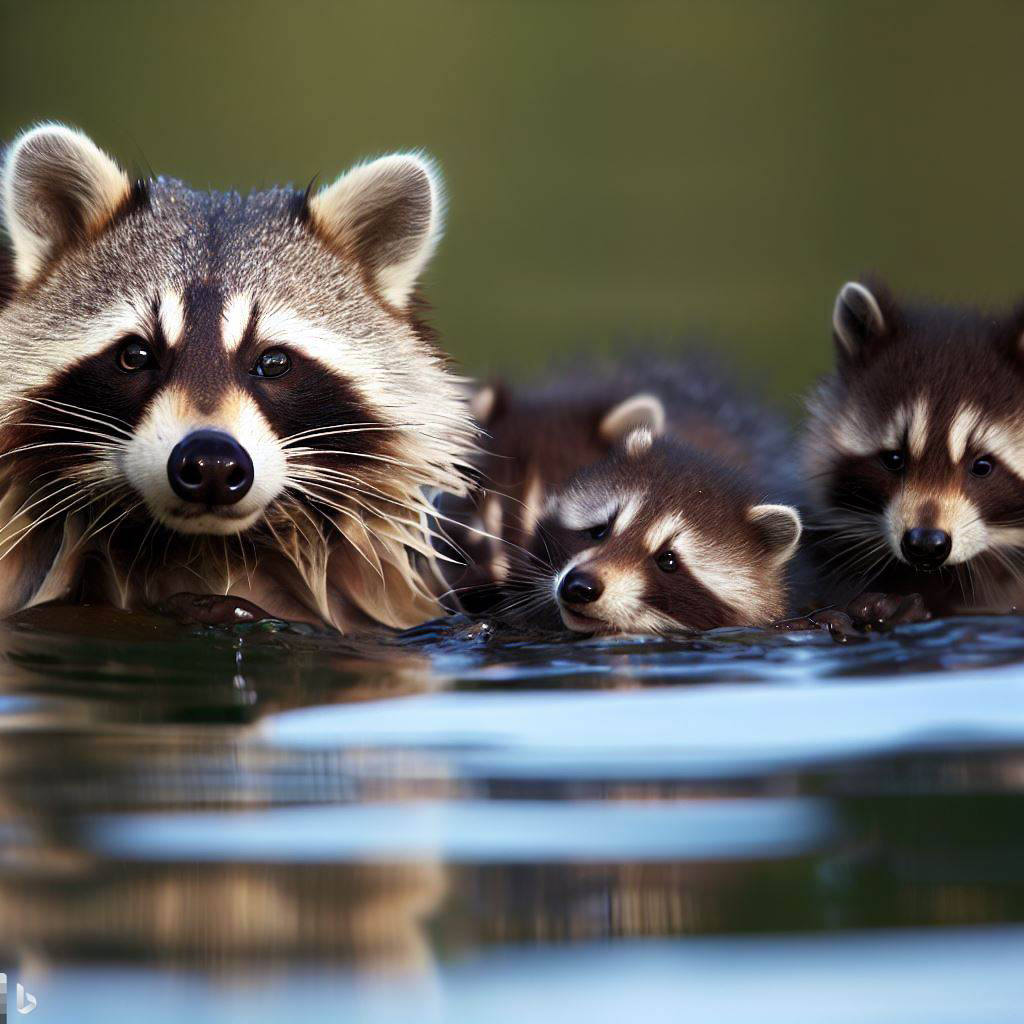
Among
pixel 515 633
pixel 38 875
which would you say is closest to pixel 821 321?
pixel 515 633

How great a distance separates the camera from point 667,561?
4.21 meters

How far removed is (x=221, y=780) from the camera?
2645 mm

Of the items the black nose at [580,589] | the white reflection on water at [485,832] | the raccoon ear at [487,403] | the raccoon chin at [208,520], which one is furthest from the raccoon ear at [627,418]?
the white reflection on water at [485,832]

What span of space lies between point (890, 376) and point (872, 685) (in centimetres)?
149

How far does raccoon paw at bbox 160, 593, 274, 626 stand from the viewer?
154 inches

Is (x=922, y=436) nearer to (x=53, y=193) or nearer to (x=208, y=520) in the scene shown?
(x=208, y=520)

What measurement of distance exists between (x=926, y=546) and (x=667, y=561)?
65cm

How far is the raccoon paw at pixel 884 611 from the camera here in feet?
13.4

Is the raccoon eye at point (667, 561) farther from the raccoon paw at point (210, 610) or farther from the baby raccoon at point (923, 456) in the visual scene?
the raccoon paw at point (210, 610)

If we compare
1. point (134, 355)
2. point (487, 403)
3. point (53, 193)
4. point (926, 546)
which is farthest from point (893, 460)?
point (53, 193)

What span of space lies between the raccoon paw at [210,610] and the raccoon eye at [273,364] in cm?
58

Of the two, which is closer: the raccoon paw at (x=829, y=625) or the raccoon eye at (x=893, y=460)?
the raccoon paw at (x=829, y=625)

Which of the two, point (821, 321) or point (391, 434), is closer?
point (391, 434)

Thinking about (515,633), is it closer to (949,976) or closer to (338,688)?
(338,688)
